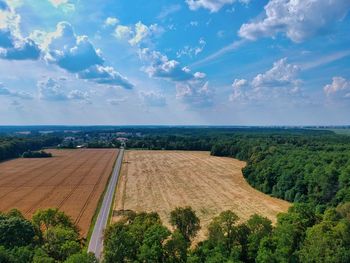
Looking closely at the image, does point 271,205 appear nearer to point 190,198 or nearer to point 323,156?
point 190,198

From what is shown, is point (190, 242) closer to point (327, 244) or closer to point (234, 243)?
point (234, 243)

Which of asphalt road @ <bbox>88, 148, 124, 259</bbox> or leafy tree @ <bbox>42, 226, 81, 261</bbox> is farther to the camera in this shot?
asphalt road @ <bbox>88, 148, 124, 259</bbox>

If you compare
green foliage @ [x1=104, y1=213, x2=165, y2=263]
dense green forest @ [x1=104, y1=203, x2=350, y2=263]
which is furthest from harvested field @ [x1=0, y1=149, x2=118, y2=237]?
dense green forest @ [x1=104, y1=203, x2=350, y2=263]

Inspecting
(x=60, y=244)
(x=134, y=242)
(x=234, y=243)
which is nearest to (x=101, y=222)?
(x=60, y=244)

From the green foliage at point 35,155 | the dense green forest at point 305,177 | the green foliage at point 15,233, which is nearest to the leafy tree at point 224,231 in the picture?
the green foliage at point 15,233

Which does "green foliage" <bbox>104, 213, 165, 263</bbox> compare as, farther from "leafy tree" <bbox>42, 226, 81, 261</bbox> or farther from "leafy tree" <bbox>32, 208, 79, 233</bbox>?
"leafy tree" <bbox>32, 208, 79, 233</bbox>

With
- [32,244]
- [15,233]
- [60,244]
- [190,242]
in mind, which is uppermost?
[15,233]
